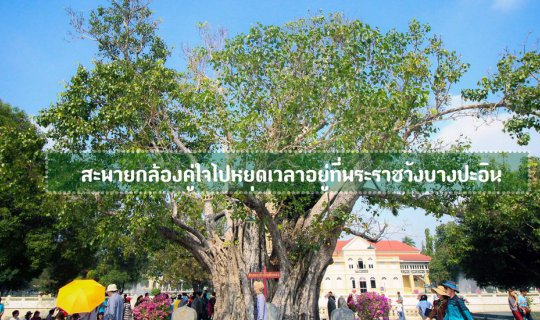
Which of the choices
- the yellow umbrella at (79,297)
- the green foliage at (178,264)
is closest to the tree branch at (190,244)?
the yellow umbrella at (79,297)

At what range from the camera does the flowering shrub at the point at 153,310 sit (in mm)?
14109

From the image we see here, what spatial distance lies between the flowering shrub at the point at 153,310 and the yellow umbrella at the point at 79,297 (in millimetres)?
7600

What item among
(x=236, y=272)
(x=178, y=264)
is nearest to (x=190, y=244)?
(x=236, y=272)

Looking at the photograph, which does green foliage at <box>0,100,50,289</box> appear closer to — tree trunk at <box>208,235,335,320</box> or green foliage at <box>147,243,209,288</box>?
tree trunk at <box>208,235,335,320</box>

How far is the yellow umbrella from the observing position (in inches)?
262

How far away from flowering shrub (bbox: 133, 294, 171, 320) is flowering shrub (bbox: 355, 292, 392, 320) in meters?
7.70

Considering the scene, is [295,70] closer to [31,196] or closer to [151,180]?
[151,180]

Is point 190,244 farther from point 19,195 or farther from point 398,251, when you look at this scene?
point 398,251

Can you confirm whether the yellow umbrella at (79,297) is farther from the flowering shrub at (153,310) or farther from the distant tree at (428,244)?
the distant tree at (428,244)

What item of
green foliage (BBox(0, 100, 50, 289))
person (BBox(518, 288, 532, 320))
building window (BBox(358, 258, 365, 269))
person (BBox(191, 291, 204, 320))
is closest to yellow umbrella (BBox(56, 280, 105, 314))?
green foliage (BBox(0, 100, 50, 289))

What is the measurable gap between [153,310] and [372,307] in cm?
851

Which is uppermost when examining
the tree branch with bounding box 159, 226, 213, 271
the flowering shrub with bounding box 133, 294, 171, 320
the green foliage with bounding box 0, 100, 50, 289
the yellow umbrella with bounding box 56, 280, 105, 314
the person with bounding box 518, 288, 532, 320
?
the green foliage with bounding box 0, 100, 50, 289

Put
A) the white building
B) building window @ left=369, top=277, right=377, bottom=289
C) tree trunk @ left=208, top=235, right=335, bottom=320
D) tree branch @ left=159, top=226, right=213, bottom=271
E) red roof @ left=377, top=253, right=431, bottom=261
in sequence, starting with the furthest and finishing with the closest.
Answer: red roof @ left=377, top=253, right=431, bottom=261, building window @ left=369, top=277, right=377, bottom=289, the white building, tree branch @ left=159, top=226, right=213, bottom=271, tree trunk @ left=208, top=235, right=335, bottom=320

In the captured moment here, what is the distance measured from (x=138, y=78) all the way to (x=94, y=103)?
5.70ft
